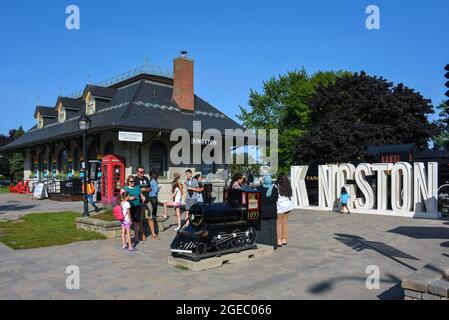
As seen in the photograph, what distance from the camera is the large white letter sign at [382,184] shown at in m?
16.9

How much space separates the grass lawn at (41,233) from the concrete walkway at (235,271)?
27.3 inches

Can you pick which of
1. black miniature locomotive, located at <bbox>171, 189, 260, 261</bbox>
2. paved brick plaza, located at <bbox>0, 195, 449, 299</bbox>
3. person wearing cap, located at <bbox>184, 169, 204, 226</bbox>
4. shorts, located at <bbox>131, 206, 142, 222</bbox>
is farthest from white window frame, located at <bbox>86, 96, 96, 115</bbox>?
black miniature locomotive, located at <bbox>171, 189, 260, 261</bbox>

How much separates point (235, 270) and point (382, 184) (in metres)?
11.6

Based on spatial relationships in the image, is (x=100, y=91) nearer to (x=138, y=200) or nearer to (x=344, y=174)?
(x=344, y=174)

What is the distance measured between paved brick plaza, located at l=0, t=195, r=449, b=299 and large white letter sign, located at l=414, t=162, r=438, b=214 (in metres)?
4.29

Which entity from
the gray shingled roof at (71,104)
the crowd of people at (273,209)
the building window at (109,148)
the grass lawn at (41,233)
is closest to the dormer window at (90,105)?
the gray shingled roof at (71,104)

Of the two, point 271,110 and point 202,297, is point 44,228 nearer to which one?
point 202,297

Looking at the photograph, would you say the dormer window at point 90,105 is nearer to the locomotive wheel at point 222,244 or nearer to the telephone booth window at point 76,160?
the telephone booth window at point 76,160

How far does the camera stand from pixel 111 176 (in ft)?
67.8

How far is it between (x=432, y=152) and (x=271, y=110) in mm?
28757

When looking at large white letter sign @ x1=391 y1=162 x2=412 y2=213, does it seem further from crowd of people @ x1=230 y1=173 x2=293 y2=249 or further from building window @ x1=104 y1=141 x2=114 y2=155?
building window @ x1=104 y1=141 x2=114 y2=155

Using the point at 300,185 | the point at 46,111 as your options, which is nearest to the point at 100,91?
the point at 46,111

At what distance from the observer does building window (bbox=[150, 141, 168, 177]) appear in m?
22.2

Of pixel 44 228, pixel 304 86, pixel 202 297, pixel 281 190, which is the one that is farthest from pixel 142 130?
pixel 304 86
